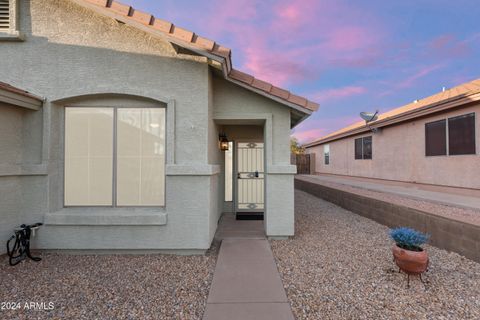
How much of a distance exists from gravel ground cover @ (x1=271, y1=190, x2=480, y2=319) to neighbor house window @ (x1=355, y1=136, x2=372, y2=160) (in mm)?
9537

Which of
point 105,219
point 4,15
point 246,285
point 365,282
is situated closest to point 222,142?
point 105,219

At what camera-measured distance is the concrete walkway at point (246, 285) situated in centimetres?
263

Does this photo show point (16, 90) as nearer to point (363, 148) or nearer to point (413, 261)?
point (413, 261)

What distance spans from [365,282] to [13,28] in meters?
7.72

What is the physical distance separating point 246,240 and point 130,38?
490 cm

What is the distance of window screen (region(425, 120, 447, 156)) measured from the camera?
340 inches

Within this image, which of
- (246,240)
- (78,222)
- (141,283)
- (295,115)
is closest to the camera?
(141,283)

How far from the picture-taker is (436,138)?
29.4 ft

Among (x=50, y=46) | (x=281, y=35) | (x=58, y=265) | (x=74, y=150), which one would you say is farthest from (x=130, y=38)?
(x=281, y=35)

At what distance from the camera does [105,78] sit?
4418 millimetres

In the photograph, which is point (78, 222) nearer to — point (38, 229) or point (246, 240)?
point (38, 229)

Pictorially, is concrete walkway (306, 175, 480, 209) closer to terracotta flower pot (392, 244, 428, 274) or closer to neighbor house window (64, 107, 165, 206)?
terracotta flower pot (392, 244, 428, 274)

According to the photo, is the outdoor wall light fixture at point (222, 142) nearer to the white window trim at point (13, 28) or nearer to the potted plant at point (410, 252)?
the potted plant at point (410, 252)

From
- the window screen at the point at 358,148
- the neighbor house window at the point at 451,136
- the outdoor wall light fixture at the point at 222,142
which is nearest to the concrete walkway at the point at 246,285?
the outdoor wall light fixture at the point at 222,142
